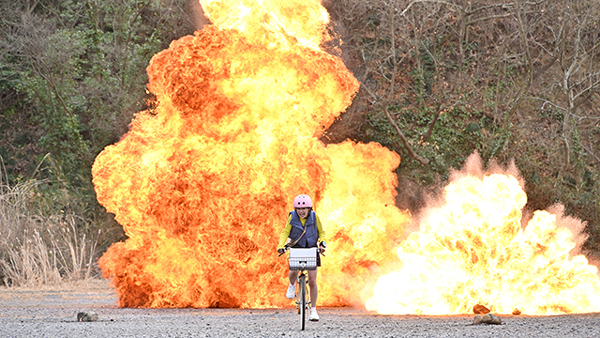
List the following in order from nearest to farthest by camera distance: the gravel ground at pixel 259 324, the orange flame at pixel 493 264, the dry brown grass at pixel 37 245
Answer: the gravel ground at pixel 259 324 → the orange flame at pixel 493 264 → the dry brown grass at pixel 37 245

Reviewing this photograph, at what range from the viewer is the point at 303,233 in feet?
36.5

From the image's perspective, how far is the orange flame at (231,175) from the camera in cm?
1457

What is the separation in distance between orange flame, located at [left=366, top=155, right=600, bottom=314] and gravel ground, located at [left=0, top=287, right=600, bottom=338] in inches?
25.8

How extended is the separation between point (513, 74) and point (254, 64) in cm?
1540

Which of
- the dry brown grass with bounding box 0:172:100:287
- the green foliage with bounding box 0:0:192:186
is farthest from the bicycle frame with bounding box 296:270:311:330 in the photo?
the green foliage with bounding box 0:0:192:186

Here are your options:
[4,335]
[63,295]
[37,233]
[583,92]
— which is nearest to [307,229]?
[4,335]

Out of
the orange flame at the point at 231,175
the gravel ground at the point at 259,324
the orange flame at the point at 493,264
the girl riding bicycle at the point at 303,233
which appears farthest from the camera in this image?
the orange flame at the point at 231,175

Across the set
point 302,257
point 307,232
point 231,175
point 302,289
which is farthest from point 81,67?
point 302,289

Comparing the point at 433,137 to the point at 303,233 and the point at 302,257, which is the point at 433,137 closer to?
the point at 303,233

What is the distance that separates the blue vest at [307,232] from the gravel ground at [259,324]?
1131 mm

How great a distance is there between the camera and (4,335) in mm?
10320

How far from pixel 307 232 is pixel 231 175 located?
12.3ft

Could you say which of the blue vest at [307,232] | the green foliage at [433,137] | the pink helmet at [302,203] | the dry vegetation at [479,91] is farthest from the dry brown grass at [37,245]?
the pink helmet at [302,203]

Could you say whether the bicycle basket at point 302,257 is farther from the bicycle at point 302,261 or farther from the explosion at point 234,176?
the explosion at point 234,176
